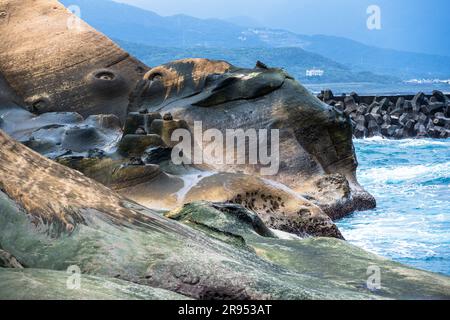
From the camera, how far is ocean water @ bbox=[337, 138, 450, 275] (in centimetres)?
1053

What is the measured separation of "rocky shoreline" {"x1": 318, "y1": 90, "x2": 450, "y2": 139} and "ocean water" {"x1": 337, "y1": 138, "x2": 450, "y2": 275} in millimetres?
3826

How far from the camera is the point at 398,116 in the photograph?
2997 centimetres

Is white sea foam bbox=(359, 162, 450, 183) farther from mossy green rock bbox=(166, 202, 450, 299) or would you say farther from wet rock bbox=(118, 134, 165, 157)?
mossy green rock bbox=(166, 202, 450, 299)

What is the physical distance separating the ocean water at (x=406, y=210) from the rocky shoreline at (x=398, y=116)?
383cm

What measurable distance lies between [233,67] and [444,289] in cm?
987

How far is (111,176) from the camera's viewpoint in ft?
34.0

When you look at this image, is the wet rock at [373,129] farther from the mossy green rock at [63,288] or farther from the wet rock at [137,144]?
the mossy green rock at [63,288]

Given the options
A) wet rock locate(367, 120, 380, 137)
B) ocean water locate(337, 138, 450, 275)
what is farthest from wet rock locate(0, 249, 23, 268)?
wet rock locate(367, 120, 380, 137)

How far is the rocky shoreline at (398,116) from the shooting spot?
27880mm

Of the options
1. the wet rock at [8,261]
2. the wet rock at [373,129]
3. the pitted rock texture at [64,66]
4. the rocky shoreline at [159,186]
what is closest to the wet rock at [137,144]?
the rocky shoreline at [159,186]

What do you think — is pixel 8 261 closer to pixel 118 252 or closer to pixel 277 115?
pixel 118 252

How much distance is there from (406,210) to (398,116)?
1677cm

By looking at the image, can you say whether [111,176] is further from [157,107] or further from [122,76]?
[122,76]
